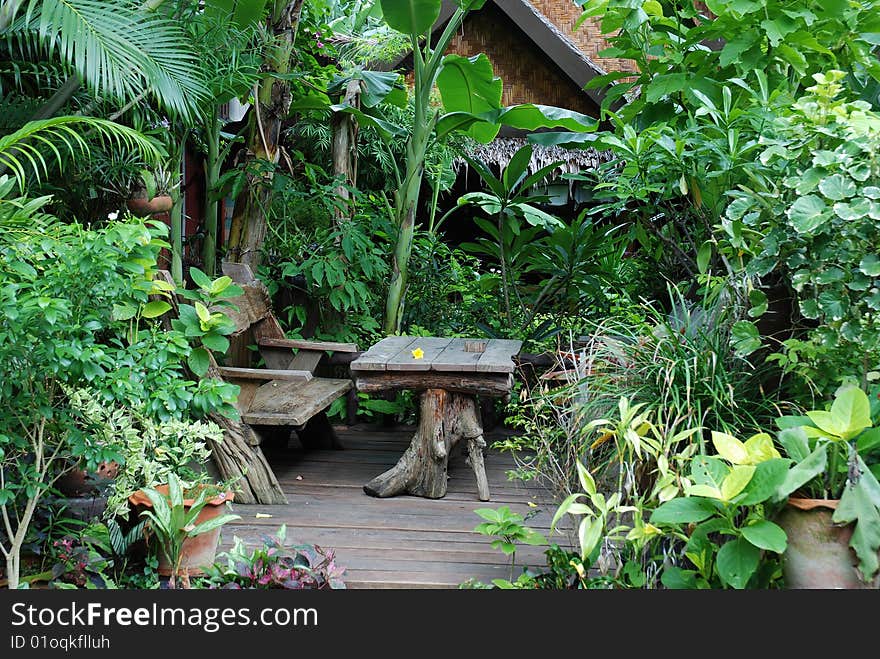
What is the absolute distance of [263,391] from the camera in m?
4.65

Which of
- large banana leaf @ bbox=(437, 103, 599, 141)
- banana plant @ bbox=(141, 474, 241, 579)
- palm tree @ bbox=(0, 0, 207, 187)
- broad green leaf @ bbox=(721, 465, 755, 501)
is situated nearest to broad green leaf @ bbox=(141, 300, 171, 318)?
palm tree @ bbox=(0, 0, 207, 187)

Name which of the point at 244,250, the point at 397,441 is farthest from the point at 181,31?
the point at 397,441

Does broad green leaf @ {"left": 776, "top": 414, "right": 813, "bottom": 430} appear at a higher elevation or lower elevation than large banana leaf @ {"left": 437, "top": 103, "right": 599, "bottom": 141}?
lower

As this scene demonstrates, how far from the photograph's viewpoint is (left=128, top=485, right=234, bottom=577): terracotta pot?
2.88 metres

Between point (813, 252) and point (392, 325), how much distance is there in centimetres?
359

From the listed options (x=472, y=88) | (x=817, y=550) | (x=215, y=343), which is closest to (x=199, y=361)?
(x=215, y=343)

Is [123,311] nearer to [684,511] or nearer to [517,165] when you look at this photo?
[684,511]

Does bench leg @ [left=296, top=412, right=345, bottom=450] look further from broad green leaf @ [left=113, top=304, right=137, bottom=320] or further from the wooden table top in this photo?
broad green leaf @ [left=113, top=304, right=137, bottom=320]

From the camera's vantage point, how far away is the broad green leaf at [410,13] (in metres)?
5.16

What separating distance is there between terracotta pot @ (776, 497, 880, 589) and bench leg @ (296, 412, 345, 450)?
127 inches

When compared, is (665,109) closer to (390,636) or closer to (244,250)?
(244,250)

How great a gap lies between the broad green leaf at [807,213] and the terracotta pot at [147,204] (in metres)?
3.63

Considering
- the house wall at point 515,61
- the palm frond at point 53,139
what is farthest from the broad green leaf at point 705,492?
the house wall at point 515,61

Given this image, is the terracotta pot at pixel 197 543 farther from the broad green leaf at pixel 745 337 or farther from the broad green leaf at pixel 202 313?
the broad green leaf at pixel 745 337
